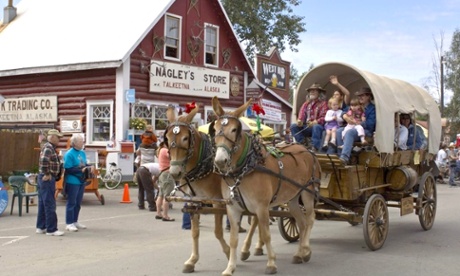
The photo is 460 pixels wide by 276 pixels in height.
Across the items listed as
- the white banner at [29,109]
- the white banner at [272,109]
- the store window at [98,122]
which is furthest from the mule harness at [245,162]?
the white banner at [272,109]

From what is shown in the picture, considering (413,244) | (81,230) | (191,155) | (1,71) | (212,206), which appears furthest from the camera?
(1,71)

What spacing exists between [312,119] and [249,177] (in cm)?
337

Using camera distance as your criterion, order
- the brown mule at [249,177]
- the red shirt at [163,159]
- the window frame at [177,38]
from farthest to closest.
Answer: the window frame at [177,38]
the red shirt at [163,159]
the brown mule at [249,177]

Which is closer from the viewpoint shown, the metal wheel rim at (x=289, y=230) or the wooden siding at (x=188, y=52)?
the metal wheel rim at (x=289, y=230)

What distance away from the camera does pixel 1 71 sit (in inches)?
907

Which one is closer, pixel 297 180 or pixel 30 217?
pixel 297 180

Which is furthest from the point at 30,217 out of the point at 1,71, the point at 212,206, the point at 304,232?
the point at 1,71

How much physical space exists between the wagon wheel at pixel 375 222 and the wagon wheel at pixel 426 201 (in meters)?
1.58

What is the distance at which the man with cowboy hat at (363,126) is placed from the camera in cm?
903

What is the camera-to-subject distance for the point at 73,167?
409 inches

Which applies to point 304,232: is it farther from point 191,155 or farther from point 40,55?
point 40,55

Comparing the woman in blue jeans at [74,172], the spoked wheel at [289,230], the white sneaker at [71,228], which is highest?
the woman in blue jeans at [74,172]

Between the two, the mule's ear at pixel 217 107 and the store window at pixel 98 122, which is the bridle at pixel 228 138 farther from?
the store window at pixel 98 122

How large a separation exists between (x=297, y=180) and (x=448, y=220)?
6.02 m
